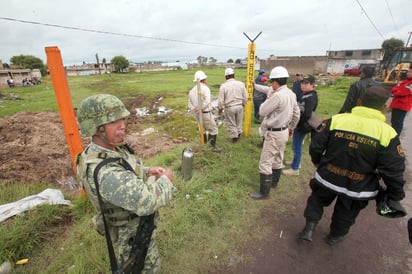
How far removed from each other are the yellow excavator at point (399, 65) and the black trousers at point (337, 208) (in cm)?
1256

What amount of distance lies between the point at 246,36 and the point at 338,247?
4.40 m

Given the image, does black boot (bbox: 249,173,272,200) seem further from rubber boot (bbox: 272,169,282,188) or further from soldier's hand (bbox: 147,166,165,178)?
soldier's hand (bbox: 147,166,165,178)

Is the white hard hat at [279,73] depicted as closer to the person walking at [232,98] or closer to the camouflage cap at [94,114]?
the person walking at [232,98]

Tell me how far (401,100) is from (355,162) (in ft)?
13.7

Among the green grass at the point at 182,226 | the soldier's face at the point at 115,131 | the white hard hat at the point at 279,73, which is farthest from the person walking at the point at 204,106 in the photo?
the soldier's face at the point at 115,131

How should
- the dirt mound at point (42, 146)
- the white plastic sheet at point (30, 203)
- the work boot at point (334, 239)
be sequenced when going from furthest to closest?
the dirt mound at point (42, 146) < the white plastic sheet at point (30, 203) < the work boot at point (334, 239)

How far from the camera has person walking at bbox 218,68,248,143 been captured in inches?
192

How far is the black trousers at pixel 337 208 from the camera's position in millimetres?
2205

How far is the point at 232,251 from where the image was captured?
2441 mm

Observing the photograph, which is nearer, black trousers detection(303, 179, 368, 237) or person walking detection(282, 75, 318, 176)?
black trousers detection(303, 179, 368, 237)

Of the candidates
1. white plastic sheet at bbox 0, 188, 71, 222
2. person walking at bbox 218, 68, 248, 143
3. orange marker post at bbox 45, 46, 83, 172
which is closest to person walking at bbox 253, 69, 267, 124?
person walking at bbox 218, 68, 248, 143

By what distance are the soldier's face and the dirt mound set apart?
4.02m

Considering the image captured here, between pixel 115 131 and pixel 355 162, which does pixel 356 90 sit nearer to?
pixel 355 162

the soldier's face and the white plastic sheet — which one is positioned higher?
the soldier's face
